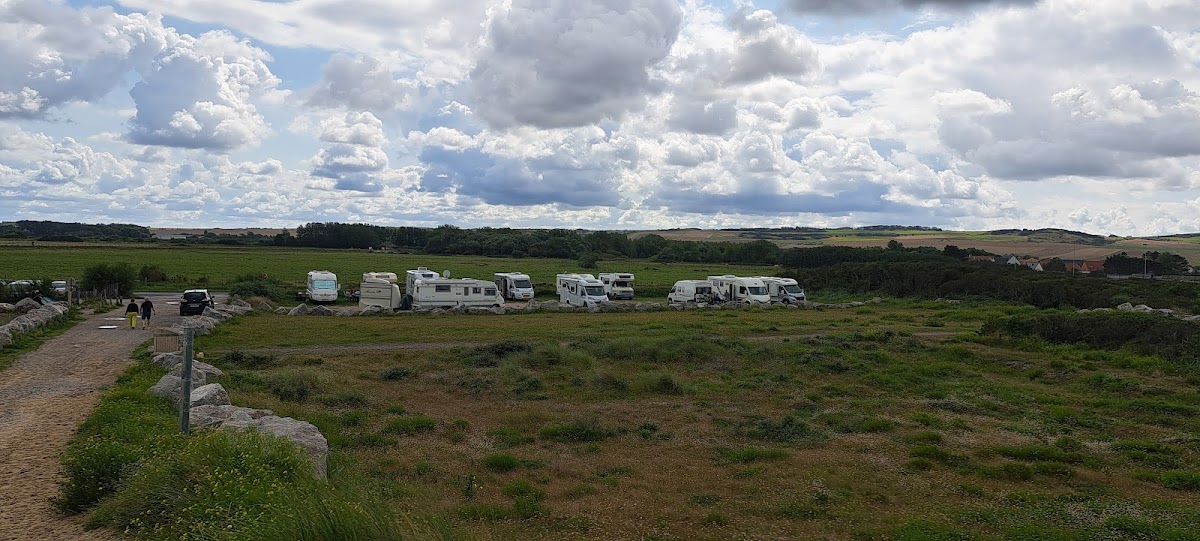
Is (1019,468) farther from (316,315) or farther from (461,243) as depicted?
(461,243)

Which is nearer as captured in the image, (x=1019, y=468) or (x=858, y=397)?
(x=1019, y=468)

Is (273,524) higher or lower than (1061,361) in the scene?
higher

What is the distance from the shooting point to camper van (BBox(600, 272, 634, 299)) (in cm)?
4906

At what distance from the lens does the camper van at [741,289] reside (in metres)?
44.6

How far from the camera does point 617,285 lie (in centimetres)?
4978

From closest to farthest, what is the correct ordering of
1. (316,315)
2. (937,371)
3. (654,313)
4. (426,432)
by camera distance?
(426,432) < (937,371) < (316,315) < (654,313)

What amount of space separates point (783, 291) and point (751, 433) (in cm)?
3363

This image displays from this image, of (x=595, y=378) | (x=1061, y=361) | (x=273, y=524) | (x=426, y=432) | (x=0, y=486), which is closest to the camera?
(x=273, y=524)

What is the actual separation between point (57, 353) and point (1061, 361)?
27.5 meters

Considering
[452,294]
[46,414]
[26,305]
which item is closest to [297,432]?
[46,414]

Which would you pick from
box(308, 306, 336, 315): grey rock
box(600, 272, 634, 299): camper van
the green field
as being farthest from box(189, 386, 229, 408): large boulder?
the green field

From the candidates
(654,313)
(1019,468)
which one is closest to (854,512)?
(1019,468)

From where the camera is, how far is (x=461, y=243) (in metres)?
118

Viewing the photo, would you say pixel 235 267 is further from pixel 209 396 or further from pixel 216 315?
pixel 209 396
